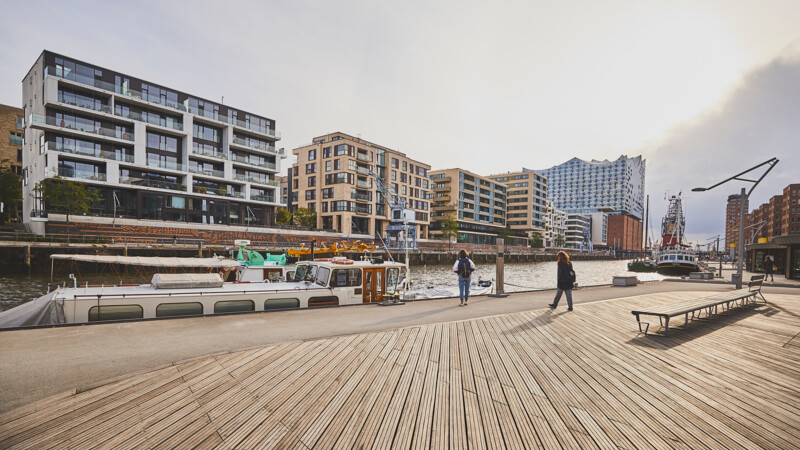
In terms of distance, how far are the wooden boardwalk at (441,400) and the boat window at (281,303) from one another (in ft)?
21.2

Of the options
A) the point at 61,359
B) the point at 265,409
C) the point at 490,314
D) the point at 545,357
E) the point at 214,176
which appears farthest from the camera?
the point at 214,176

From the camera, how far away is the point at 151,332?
28.2 ft

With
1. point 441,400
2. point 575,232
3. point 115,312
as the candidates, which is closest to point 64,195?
point 115,312

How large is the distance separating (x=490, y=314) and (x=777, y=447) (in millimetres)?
7564

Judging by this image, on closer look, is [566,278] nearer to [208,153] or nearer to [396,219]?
[208,153]

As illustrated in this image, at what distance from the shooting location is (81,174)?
A: 1839 inches

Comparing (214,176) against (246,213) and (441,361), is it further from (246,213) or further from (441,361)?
(441,361)

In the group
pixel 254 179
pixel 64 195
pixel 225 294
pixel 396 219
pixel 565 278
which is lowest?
pixel 225 294

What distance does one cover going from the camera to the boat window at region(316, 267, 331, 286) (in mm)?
14517

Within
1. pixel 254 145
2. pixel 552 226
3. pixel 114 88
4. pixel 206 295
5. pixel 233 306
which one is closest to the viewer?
pixel 206 295

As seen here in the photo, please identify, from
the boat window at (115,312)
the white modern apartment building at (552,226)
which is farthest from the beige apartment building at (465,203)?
the boat window at (115,312)

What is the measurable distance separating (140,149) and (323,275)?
53392mm

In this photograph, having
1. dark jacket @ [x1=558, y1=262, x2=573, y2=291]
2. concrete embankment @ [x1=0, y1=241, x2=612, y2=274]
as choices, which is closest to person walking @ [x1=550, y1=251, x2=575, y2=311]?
dark jacket @ [x1=558, y1=262, x2=573, y2=291]

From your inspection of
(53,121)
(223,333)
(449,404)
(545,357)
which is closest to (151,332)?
(223,333)
